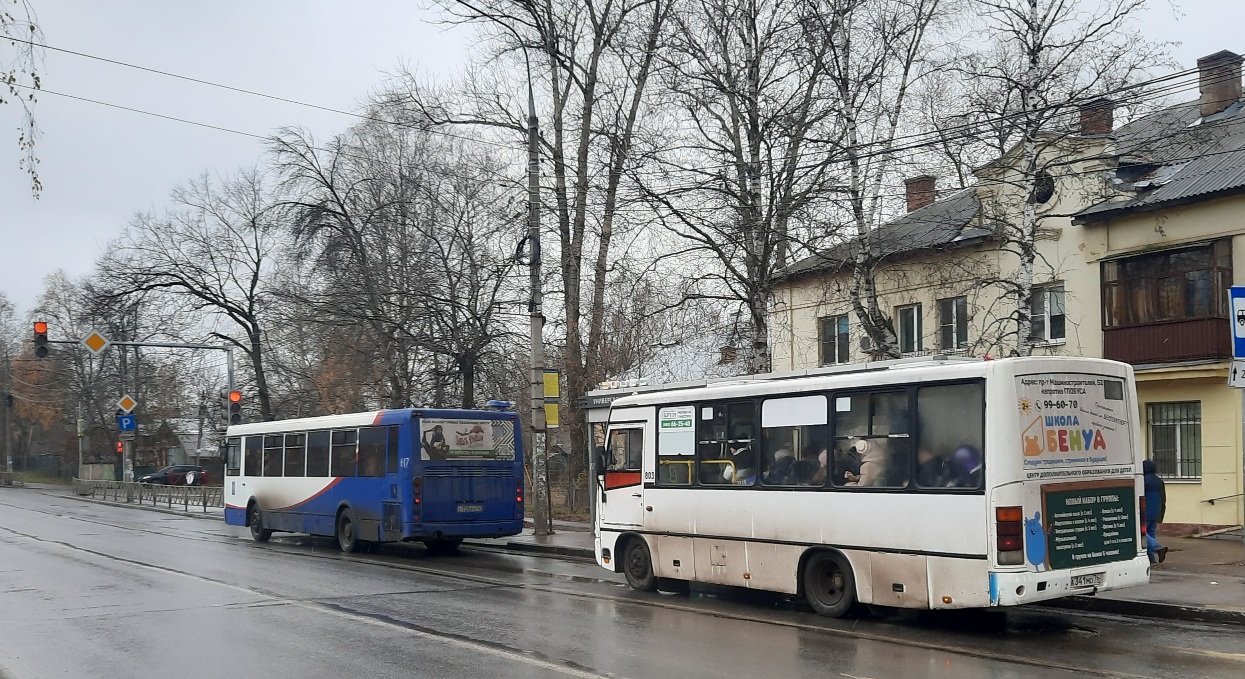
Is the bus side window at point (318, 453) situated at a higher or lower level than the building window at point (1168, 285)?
lower

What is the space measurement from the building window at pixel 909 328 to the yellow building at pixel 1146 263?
8.07 feet

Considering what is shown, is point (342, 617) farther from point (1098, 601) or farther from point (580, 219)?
point (580, 219)

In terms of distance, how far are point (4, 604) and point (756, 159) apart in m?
14.9

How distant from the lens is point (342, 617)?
484 inches

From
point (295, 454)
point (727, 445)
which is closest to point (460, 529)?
point (295, 454)

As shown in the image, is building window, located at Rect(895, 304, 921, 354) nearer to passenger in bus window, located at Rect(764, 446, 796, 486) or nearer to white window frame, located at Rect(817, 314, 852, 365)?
white window frame, located at Rect(817, 314, 852, 365)

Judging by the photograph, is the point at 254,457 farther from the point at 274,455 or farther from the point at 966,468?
the point at 966,468

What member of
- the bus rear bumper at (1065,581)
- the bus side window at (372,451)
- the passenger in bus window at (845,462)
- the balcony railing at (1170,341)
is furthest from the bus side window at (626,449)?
the balcony railing at (1170,341)

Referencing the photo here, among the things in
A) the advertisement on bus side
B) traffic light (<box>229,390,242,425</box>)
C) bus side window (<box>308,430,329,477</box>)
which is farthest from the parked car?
the advertisement on bus side

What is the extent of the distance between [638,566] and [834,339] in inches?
723

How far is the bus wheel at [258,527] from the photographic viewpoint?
85.5 feet

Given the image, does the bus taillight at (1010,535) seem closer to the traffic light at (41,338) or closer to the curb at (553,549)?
the curb at (553,549)

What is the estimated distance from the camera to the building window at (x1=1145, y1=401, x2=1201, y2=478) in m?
22.7

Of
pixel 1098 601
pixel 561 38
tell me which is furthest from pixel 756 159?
pixel 1098 601
